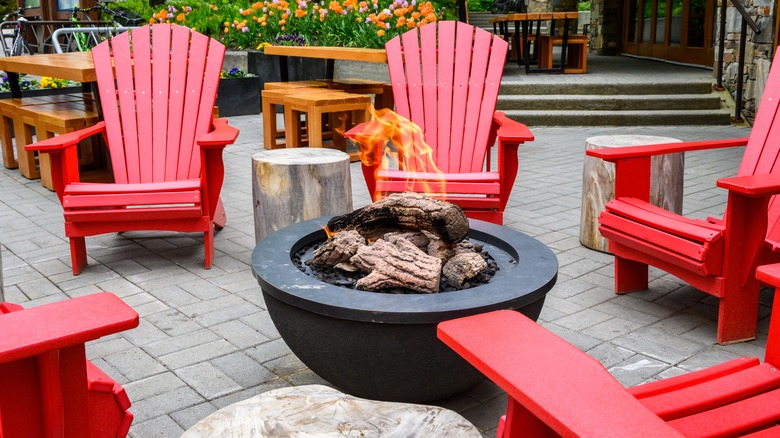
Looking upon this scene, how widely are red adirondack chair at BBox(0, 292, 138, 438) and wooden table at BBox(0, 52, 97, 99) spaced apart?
3381 mm

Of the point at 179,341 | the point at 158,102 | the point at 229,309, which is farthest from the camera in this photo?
the point at 158,102

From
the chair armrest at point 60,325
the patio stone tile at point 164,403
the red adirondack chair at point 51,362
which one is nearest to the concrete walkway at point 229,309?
the patio stone tile at point 164,403

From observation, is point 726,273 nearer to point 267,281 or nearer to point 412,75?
point 267,281

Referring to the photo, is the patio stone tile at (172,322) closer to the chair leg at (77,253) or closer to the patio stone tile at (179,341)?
the patio stone tile at (179,341)

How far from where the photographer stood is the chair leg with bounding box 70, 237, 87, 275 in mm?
3463

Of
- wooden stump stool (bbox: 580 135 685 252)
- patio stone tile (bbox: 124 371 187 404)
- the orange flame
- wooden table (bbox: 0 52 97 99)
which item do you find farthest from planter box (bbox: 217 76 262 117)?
patio stone tile (bbox: 124 371 187 404)

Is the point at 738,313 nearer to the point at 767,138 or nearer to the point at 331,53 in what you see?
the point at 767,138

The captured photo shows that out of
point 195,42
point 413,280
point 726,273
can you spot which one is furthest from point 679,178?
point 195,42

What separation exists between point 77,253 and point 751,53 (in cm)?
661

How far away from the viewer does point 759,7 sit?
7.23m

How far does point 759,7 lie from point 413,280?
652 cm

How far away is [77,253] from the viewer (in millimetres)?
3494

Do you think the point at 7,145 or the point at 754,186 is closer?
the point at 754,186

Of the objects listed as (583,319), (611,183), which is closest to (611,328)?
(583,319)
